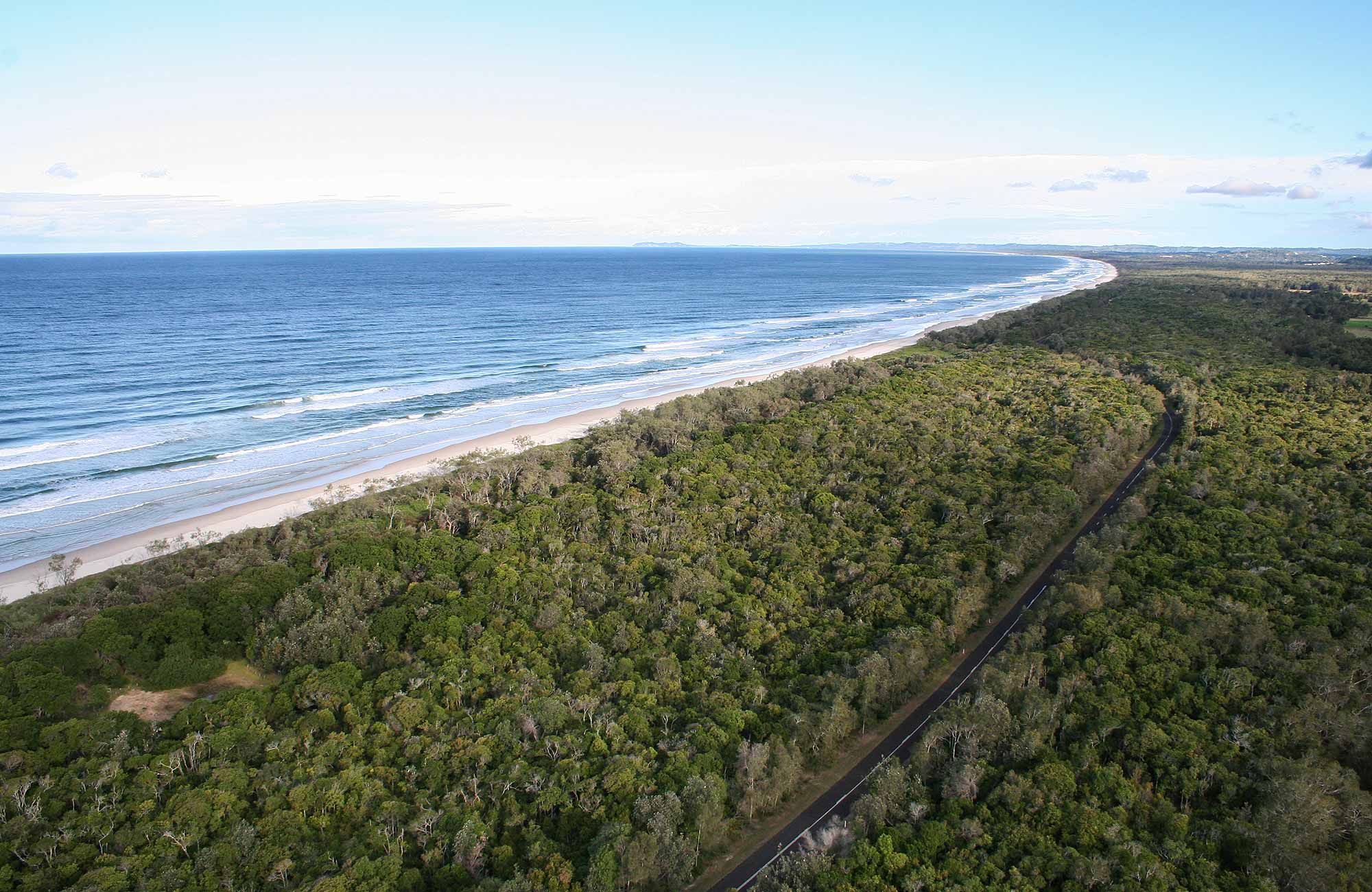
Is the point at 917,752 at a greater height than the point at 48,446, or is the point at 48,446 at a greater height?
the point at 48,446

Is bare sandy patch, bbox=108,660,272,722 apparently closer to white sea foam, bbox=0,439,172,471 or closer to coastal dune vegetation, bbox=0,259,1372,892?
coastal dune vegetation, bbox=0,259,1372,892

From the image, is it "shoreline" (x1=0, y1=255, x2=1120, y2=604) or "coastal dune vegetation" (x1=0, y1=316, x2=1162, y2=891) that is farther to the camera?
"shoreline" (x1=0, y1=255, x2=1120, y2=604)

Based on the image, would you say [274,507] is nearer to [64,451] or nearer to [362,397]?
[64,451]

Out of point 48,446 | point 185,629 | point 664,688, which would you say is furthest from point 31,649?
point 48,446

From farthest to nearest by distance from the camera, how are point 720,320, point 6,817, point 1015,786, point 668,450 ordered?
point 720,320 → point 668,450 → point 1015,786 → point 6,817

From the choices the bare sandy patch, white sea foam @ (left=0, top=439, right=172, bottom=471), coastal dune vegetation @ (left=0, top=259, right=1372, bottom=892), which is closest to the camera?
coastal dune vegetation @ (left=0, top=259, right=1372, bottom=892)

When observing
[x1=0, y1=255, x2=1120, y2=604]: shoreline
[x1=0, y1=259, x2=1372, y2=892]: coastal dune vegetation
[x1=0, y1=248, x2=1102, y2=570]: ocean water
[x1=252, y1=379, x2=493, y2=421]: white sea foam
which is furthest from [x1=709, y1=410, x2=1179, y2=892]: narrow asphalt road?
[x1=252, y1=379, x2=493, y2=421]: white sea foam

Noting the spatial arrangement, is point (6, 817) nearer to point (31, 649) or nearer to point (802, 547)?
point (31, 649)
